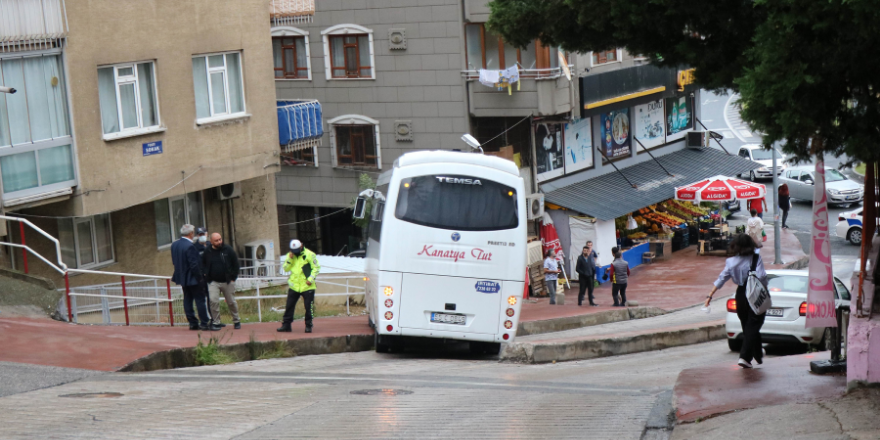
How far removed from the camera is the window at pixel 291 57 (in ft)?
106

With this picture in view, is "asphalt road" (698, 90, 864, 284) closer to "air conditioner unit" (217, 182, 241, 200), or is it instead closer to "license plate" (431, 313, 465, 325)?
"license plate" (431, 313, 465, 325)

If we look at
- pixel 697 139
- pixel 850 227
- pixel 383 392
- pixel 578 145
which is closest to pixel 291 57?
pixel 578 145

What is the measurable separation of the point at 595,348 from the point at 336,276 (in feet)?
34.4

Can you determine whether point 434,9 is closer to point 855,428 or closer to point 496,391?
Result: point 496,391

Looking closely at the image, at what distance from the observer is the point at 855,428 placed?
288 inches

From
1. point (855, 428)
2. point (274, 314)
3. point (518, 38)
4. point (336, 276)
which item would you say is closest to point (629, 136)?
point (336, 276)

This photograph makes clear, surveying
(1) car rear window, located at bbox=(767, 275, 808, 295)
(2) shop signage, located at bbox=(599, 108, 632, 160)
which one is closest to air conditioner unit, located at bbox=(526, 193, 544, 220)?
(2) shop signage, located at bbox=(599, 108, 632, 160)

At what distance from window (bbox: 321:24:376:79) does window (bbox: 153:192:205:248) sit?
10.1m

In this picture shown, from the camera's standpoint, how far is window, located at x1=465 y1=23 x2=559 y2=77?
28688mm

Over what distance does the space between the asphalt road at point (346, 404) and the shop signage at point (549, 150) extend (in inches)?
686

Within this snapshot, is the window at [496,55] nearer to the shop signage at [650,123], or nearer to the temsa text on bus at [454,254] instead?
the shop signage at [650,123]

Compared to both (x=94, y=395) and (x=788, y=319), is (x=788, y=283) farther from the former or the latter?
(x=94, y=395)

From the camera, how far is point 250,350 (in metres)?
14.5

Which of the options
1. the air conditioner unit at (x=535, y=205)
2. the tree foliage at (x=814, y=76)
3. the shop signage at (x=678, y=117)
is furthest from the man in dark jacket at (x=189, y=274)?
the shop signage at (x=678, y=117)
